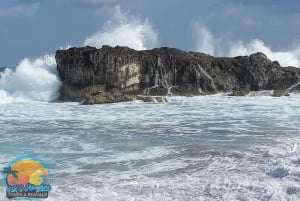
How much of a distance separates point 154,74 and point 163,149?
17036 mm

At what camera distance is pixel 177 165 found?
11195mm

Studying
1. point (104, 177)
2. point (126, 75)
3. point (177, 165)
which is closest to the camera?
point (104, 177)

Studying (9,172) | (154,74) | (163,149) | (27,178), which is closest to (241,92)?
(154,74)

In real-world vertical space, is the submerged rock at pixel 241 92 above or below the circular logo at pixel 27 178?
above

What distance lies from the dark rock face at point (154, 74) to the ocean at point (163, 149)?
4115mm

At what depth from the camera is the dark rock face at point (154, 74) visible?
29.2 m

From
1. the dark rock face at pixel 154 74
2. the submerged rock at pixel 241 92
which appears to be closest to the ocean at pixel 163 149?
the dark rock face at pixel 154 74

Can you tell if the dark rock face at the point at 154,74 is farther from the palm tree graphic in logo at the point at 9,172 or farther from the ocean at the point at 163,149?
the palm tree graphic in logo at the point at 9,172

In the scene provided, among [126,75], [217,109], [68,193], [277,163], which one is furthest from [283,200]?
[126,75]

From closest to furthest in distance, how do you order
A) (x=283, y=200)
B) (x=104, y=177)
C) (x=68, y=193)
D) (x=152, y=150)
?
(x=283, y=200) → (x=68, y=193) → (x=104, y=177) → (x=152, y=150)

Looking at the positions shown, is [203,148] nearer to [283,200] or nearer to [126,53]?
[283,200]

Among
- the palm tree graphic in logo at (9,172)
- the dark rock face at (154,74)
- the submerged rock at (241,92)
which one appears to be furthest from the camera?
the submerged rock at (241,92)

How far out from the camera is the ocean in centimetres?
895

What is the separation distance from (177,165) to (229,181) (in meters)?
2.04
